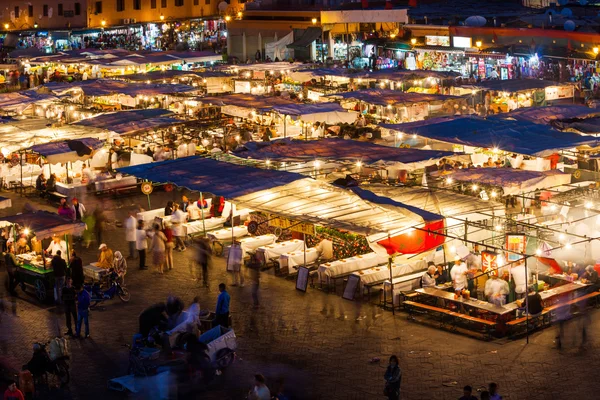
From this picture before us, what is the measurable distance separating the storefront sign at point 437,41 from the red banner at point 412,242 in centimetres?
3592

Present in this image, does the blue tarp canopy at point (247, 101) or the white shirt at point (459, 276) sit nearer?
the white shirt at point (459, 276)

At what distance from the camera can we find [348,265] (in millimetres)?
21938

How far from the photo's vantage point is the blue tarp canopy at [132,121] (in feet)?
107

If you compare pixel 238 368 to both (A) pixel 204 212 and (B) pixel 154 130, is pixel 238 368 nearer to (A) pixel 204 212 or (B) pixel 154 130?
(A) pixel 204 212

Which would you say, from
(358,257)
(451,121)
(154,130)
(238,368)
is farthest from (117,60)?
(238,368)

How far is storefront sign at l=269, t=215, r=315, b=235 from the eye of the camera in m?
23.2

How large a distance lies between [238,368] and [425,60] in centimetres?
3605

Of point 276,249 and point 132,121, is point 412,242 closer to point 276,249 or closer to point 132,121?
point 276,249

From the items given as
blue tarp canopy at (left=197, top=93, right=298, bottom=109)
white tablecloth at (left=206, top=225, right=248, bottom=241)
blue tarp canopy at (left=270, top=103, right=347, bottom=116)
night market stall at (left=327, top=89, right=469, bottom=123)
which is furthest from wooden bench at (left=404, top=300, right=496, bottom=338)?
night market stall at (left=327, top=89, right=469, bottom=123)

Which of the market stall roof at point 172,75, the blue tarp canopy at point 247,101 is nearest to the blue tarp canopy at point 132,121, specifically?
the blue tarp canopy at point 247,101

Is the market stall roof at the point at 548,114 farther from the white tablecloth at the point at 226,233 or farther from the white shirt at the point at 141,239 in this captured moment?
the white shirt at the point at 141,239

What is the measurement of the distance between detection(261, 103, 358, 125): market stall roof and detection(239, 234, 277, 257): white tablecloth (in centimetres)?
1075

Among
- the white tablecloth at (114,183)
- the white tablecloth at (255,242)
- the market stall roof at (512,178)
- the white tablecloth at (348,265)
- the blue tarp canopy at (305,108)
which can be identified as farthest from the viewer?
the blue tarp canopy at (305,108)

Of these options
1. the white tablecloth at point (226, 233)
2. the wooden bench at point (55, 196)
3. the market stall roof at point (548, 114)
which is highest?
the market stall roof at point (548, 114)
